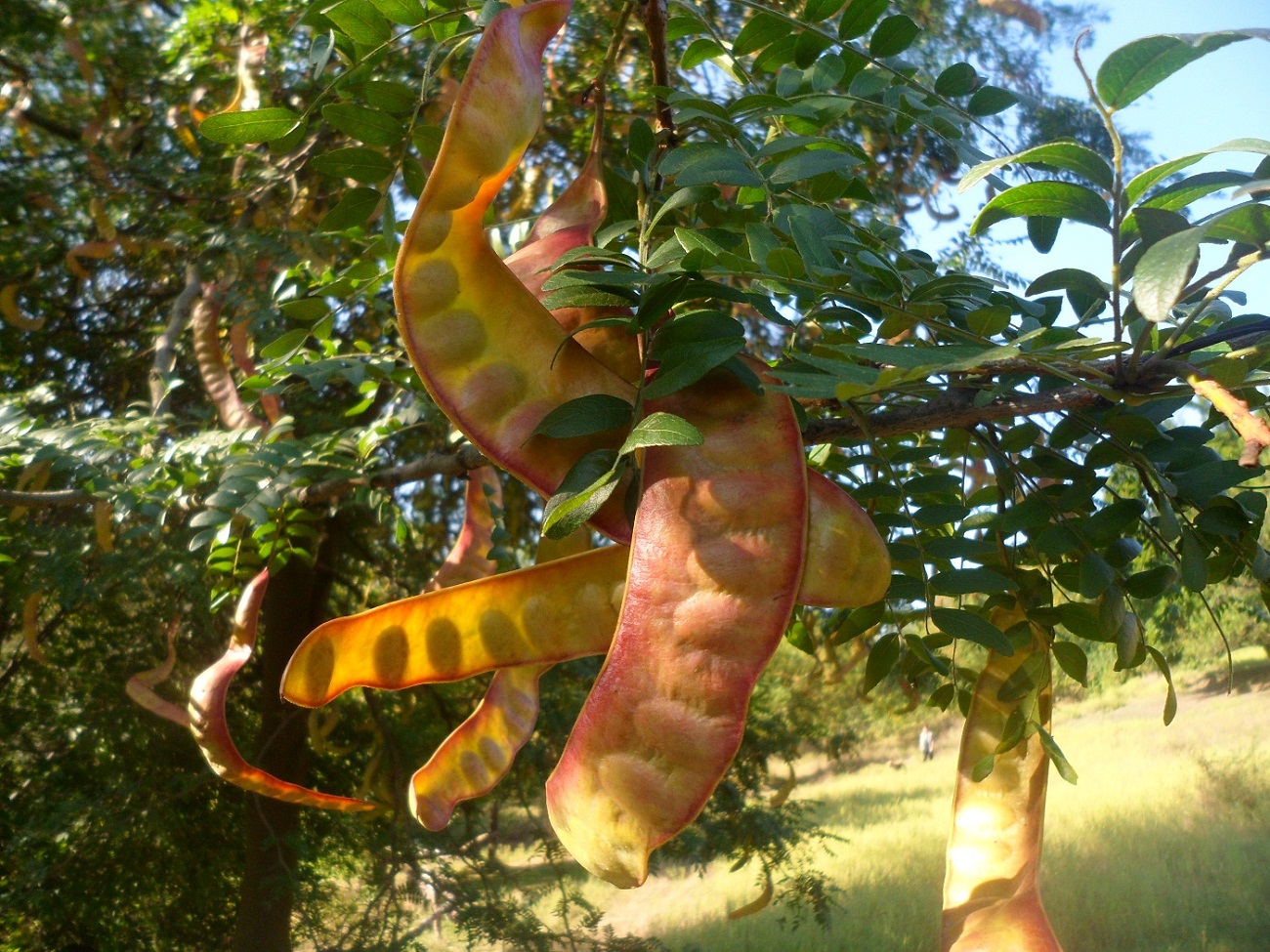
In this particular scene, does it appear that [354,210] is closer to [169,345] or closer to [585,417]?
[585,417]

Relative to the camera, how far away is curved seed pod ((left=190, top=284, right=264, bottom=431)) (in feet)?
3.33

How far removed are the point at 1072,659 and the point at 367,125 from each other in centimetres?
45

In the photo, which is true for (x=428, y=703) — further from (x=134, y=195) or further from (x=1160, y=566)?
(x=1160, y=566)

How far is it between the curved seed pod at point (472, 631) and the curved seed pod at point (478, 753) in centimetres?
11

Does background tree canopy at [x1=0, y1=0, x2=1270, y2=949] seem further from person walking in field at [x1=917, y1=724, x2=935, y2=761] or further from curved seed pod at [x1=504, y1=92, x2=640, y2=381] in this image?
person walking in field at [x1=917, y1=724, x2=935, y2=761]

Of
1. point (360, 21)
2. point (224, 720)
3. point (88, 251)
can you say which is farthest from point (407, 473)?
point (88, 251)

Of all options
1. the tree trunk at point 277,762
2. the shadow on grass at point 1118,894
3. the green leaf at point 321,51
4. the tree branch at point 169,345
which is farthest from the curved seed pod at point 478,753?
the shadow on grass at point 1118,894

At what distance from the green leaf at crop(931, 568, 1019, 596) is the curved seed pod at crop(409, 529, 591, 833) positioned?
19 cm

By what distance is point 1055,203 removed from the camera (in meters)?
0.33

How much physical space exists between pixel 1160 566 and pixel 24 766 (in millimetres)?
1974

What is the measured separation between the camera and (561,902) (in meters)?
1.73

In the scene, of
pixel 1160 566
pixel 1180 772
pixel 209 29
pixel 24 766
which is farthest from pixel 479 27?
pixel 24 766

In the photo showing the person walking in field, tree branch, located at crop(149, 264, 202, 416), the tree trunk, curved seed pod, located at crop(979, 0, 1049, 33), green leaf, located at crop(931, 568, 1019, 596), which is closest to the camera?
green leaf, located at crop(931, 568, 1019, 596)

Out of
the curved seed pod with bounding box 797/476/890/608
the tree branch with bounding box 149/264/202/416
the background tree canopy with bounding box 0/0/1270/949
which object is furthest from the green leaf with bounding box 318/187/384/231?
the tree branch with bounding box 149/264/202/416
